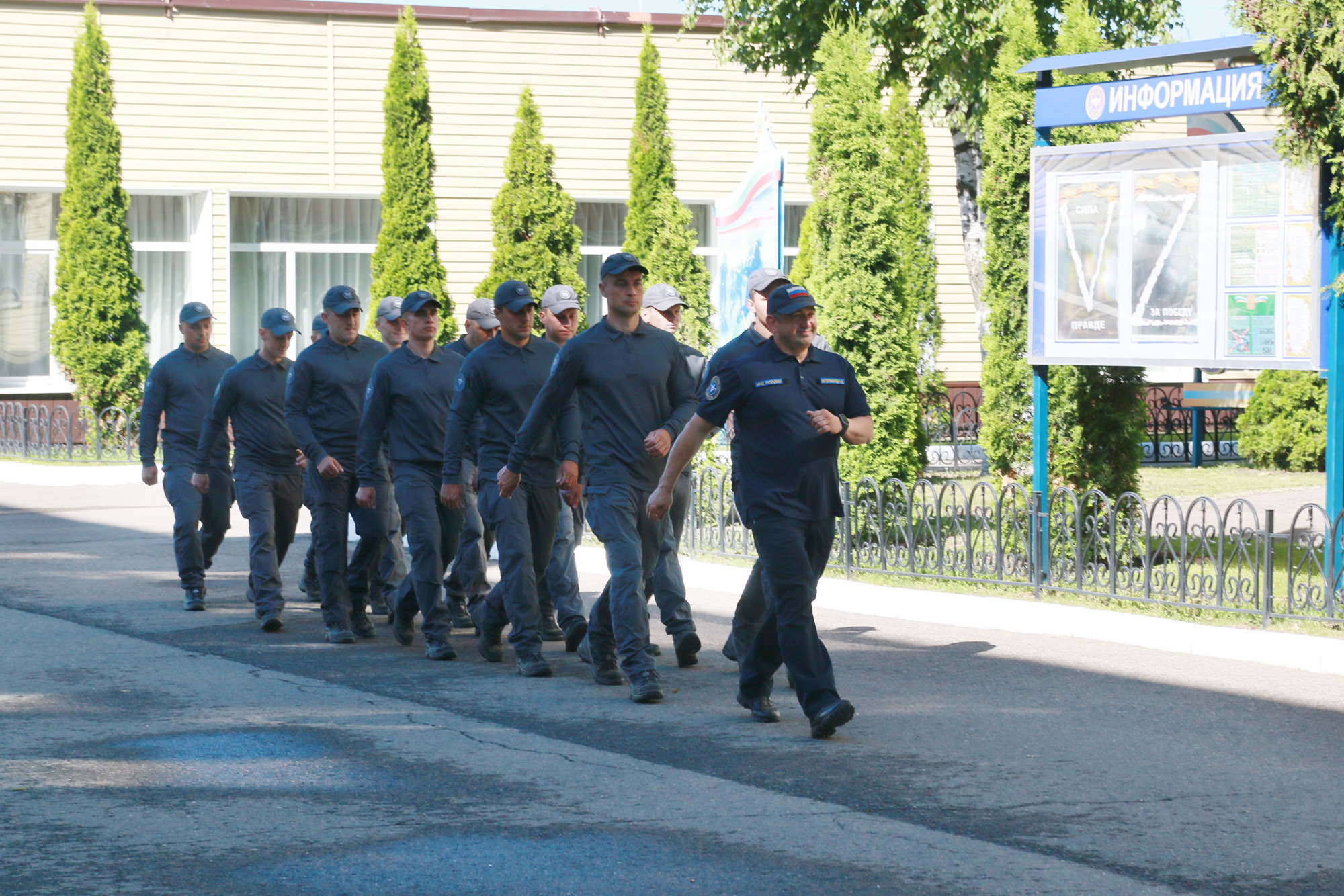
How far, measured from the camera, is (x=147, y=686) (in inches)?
332

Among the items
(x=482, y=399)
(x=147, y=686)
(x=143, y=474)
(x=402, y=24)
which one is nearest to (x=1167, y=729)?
(x=482, y=399)

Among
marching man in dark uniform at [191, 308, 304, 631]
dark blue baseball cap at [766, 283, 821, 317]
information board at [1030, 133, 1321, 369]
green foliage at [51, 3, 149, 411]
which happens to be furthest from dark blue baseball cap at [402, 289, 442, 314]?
green foliage at [51, 3, 149, 411]

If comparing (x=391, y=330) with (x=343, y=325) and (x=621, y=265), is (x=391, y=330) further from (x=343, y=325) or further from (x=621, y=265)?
(x=621, y=265)

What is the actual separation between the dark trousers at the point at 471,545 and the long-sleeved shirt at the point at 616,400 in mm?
1295

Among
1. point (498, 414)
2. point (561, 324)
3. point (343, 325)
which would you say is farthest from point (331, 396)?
point (498, 414)

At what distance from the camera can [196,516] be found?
11445 mm

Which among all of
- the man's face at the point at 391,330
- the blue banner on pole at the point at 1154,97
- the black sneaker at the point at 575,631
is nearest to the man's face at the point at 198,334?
the man's face at the point at 391,330

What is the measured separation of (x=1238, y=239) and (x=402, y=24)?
17912 mm

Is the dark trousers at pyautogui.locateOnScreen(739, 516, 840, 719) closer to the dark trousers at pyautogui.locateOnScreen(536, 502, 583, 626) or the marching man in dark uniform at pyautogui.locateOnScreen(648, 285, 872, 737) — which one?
the marching man in dark uniform at pyautogui.locateOnScreen(648, 285, 872, 737)

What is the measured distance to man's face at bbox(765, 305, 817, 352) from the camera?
7.27 m

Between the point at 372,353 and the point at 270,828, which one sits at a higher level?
the point at 372,353

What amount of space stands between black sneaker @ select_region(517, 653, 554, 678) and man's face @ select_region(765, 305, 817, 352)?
7.89 feet

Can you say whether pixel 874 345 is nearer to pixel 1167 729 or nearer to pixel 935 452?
pixel 1167 729

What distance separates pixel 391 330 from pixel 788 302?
16.8 ft
